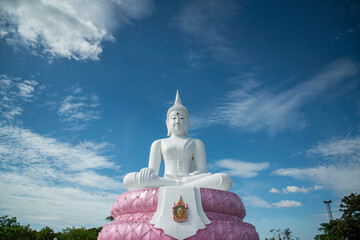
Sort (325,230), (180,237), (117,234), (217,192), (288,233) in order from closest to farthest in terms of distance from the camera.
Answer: (180,237)
(117,234)
(217,192)
(325,230)
(288,233)

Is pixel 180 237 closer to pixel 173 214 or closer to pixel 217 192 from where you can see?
pixel 173 214

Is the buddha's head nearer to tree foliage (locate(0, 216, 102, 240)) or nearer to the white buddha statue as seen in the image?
the white buddha statue

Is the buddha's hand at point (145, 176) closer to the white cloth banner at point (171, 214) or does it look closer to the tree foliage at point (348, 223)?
the white cloth banner at point (171, 214)

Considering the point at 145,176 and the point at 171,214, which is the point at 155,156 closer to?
the point at 145,176

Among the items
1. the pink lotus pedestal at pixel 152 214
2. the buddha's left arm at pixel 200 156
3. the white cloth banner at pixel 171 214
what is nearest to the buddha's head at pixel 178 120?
the buddha's left arm at pixel 200 156

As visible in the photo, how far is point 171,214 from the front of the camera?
631cm

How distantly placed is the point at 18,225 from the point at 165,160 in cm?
1388

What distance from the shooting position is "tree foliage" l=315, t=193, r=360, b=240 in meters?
17.3

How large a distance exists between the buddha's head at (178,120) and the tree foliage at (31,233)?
12.8 metres

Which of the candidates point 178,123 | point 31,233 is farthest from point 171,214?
point 31,233

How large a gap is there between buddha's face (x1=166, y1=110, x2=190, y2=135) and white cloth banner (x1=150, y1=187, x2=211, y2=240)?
3.41 meters

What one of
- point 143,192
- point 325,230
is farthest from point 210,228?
point 325,230

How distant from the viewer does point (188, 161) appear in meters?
9.27

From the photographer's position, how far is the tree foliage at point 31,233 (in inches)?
655
